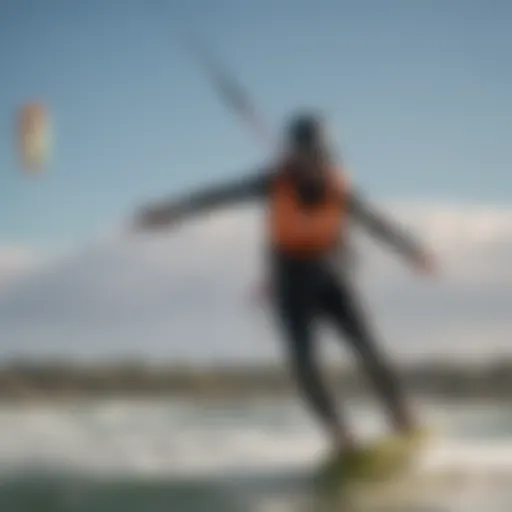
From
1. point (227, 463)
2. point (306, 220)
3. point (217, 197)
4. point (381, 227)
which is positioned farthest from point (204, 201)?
point (227, 463)

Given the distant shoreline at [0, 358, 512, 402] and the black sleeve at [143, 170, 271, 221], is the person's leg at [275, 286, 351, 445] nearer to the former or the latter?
the distant shoreline at [0, 358, 512, 402]

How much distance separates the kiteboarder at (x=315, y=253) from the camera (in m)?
1.81

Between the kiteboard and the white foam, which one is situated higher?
the white foam

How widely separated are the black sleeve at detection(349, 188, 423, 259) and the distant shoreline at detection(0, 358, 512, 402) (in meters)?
0.18

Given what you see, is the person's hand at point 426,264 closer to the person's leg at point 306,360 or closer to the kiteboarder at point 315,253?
the kiteboarder at point 315,253

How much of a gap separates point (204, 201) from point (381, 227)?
0.27 meters

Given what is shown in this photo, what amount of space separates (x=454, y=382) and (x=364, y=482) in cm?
20

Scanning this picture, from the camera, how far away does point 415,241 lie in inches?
71.6

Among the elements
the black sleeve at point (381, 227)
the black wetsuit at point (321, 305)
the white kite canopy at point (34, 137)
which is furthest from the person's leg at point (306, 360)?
the white kite canopy at point (34, 137)

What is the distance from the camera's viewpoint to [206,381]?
6.07 feet

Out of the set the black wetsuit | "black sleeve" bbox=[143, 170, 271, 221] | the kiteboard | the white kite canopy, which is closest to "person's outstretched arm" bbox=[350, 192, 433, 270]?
the black wetsuit

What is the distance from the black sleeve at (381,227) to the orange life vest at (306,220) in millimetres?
A: 17

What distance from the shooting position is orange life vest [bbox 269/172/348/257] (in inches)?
71.4

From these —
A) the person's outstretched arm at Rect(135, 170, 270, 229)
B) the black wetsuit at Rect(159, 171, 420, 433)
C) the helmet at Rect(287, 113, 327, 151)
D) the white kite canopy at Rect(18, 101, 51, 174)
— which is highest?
the white kite canopy at Rect(18, 101, 51, 174)
